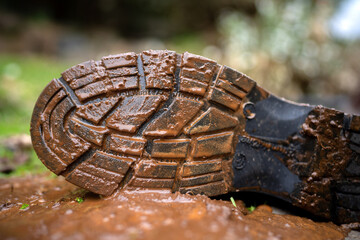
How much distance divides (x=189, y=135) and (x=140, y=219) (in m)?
0.65

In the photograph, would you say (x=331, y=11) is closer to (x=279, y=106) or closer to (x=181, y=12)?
(x=181, y=12)

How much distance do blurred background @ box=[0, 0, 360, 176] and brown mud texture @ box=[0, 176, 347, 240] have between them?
1.51 metres

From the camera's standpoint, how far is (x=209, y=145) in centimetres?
179

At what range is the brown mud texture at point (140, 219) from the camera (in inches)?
49.4

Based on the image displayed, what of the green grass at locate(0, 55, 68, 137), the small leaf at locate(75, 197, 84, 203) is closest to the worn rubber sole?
the small leaf at locate(75, 197, 84, 203)

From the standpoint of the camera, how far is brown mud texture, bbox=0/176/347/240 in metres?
1.25

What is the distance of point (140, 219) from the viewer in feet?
4.41

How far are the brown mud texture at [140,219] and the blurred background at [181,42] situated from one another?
151 centimetres

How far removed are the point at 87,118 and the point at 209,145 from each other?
0.84 meters

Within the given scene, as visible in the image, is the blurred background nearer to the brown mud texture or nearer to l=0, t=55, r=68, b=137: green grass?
l=0, t=55, r=68, b=137: green grass

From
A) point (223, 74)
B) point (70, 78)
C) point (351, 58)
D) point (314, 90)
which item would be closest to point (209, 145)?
point (223, 74)

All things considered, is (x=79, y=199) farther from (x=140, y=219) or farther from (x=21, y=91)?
(x=21, y=91)

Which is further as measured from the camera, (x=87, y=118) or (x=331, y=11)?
(x=331, y=11)

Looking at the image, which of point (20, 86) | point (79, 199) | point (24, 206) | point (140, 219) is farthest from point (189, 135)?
point (20, 86)
